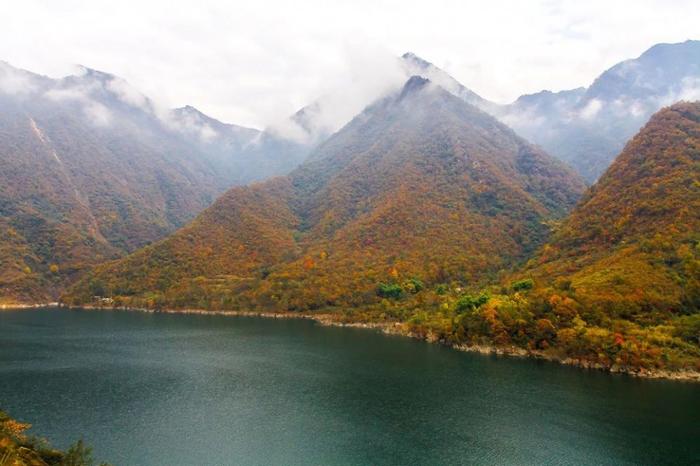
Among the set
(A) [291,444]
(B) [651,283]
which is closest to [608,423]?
(A) [291,444]

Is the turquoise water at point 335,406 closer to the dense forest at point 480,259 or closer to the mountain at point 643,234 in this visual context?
the dense forest at point 480,259

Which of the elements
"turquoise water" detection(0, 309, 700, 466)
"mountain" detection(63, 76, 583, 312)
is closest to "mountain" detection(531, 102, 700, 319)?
"turquoise water" detection(0, 309, 700, 466)

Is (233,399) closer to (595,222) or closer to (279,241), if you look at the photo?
(595,222)

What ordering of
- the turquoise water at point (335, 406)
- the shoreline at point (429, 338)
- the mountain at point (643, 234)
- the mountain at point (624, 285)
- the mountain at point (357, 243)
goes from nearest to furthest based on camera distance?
the turquoise water at point (335, 406)
the shoreline at point (429, 338)
the mountain at point (624, 285)
the mountain at point (643, 234)
the mountain at point (357, 243)

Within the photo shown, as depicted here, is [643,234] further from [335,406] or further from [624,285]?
[335,406]

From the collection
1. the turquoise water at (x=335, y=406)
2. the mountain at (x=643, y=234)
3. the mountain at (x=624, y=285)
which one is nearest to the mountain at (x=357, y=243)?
the mountain at (x=643, y=234)

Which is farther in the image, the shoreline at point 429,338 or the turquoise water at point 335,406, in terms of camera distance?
the shoreline at point 429,338
